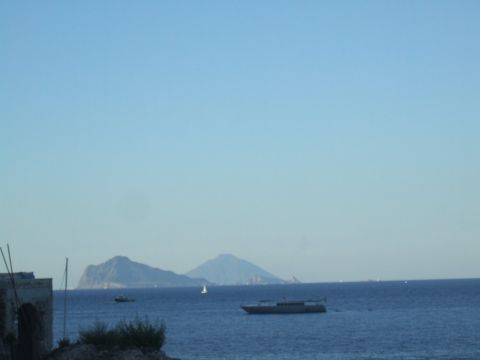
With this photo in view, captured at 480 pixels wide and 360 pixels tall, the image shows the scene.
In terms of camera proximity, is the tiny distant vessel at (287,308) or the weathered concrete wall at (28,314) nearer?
the weathered concrete wall at (28,314)

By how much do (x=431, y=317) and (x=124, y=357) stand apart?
75087mm

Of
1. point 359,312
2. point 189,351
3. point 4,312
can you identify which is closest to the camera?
point 4,312

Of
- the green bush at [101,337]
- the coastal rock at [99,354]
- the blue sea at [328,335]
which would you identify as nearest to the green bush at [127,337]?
the green bush at [101,337]

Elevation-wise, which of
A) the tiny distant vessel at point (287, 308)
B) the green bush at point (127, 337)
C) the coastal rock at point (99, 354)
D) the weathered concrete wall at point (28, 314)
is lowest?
the coastal rock at point (99, 354)

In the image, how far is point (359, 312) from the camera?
113 meters

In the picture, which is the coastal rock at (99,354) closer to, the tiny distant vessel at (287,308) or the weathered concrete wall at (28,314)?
the weathered concrete wall at (28,314)

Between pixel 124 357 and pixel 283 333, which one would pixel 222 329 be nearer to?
pixel 283 333

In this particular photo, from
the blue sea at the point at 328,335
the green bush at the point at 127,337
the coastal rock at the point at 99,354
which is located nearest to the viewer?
the coastal rock at the point at 99,354

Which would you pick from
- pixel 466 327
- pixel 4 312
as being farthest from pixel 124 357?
pixel 466 327

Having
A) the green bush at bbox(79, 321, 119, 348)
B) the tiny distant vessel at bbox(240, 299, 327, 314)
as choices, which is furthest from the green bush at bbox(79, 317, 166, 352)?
the tiny distant vessel at bbox(240, 299, 327, 314)

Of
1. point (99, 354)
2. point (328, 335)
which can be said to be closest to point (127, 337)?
point (99, 354)

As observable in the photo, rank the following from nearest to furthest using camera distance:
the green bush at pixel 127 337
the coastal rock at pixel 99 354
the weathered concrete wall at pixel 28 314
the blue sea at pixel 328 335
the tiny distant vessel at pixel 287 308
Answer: the coastal rock at pixel 99 354 < the weathered concrete wall at pixel 28 314 < the green bush at pixel 127 337 < the blue sea at pixel 328 335 < the tiny distant vessel at pixel 287 308

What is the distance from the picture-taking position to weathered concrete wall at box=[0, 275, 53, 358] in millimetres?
27094

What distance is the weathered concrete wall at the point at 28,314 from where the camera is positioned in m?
27.1
